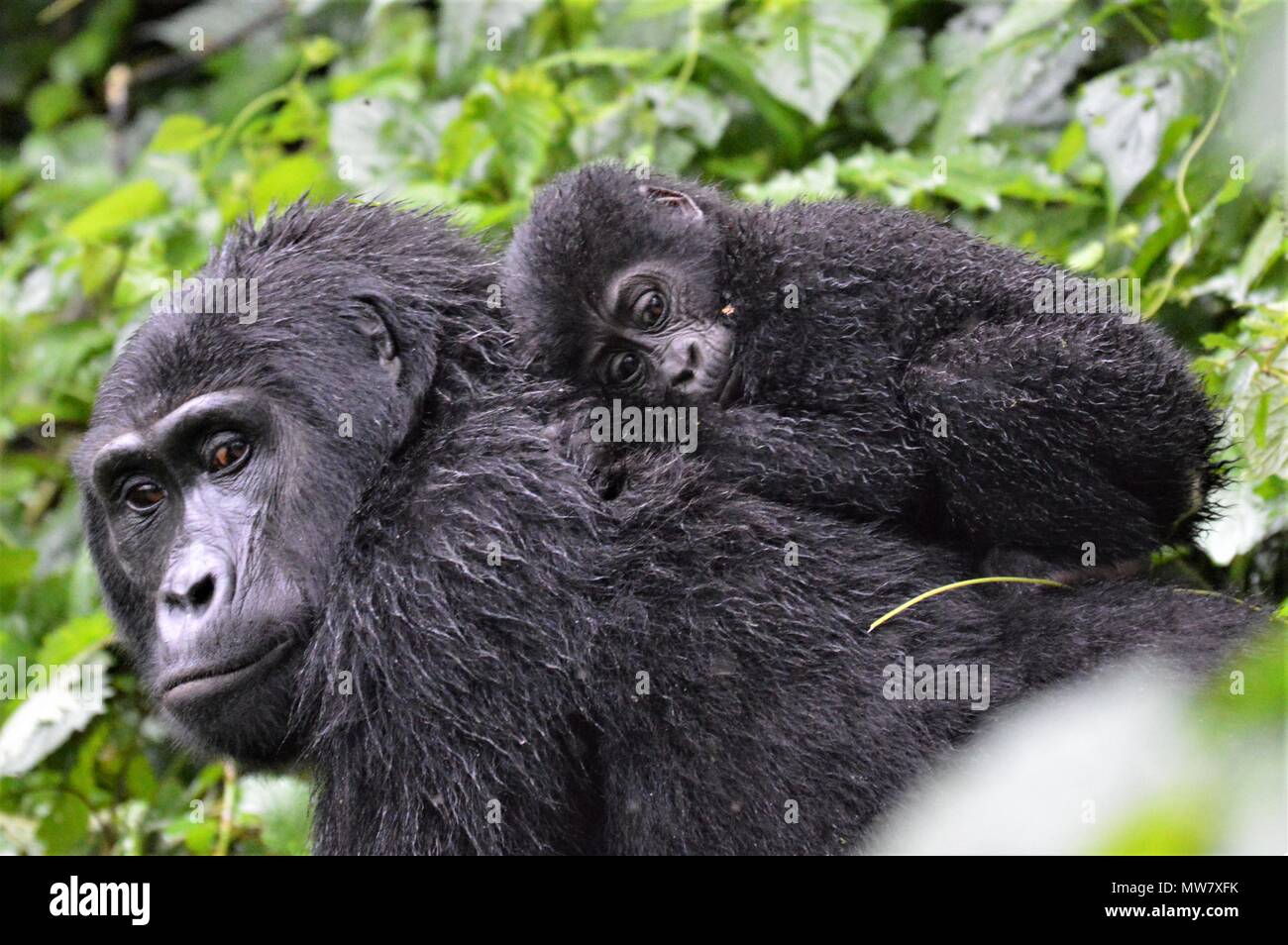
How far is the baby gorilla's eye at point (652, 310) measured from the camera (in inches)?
142

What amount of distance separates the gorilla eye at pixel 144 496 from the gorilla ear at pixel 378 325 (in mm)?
641

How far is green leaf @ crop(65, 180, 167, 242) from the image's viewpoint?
592 cm

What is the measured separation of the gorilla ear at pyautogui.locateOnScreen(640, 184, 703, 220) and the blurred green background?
665 mm

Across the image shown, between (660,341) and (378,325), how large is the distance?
27.9 inches

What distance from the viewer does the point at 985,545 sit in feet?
10.8

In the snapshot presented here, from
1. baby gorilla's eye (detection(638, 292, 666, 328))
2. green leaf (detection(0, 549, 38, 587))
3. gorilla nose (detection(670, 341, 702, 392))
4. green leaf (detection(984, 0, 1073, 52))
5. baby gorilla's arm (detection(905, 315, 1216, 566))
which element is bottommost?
baby gorilla's arm (detection(905, 315, 1216, 566))

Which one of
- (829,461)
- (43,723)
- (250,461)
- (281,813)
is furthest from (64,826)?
(829,461)

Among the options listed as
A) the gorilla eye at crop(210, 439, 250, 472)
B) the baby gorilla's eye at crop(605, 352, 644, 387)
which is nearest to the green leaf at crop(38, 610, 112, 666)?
the gorilla eye at crop(210, 439, 250, 472)

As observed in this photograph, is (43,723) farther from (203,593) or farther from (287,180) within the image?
(287,180)

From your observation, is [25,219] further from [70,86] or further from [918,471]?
[918,471]

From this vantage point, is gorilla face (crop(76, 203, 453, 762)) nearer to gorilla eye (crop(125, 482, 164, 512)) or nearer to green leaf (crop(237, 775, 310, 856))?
gorilla eye (crop(125, 482, 164, 512))

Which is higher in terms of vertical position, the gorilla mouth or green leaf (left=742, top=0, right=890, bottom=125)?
green leaf (left=742, top=0, right=890, bottom=125)

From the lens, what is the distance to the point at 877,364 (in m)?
3.38

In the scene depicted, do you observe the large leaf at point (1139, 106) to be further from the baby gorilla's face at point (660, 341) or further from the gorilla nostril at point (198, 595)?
the gorilla nostril at point (198, 595)
